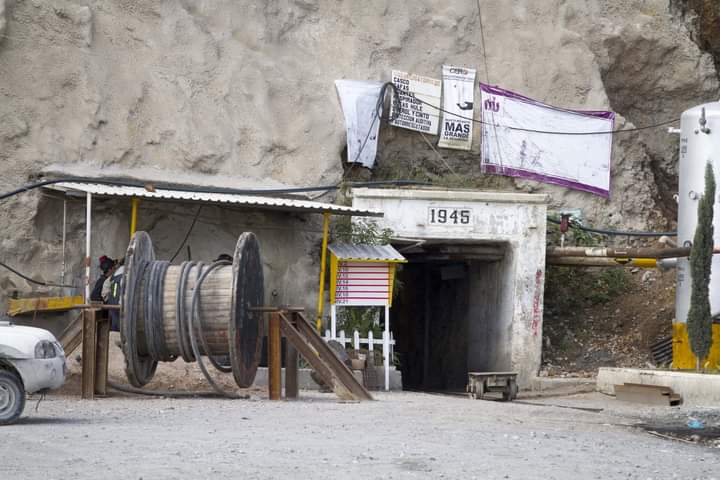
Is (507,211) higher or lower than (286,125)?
lower

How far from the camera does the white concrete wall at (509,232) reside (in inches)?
832

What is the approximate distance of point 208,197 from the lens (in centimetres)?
1811

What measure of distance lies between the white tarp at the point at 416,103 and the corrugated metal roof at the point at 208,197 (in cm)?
451

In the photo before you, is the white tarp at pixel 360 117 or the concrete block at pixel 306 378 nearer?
the concrete block at pixel 306 378

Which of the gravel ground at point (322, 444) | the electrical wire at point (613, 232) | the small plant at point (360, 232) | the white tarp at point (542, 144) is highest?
the white tarp at point (542, 144)

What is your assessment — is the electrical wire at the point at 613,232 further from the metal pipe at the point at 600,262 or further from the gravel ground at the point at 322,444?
the gravel ground at the point at 322,444

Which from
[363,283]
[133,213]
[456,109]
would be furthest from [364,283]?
[456,109]

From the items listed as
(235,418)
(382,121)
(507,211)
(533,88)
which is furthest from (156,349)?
(533,88)

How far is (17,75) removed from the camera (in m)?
20.0

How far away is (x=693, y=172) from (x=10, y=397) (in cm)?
1383

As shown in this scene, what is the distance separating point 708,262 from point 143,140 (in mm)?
9821

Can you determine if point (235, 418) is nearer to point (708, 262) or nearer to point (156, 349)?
point (156, 349)

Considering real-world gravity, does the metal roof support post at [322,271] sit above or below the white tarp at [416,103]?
below

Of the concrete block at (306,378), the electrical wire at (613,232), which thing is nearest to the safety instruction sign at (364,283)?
the concrete block at (306,378)
